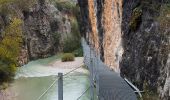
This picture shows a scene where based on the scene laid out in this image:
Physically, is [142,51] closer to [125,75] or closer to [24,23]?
[125,75]

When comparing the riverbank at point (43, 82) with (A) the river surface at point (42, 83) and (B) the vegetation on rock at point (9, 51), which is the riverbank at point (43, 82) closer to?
(A) the river surface at point (42, 83)

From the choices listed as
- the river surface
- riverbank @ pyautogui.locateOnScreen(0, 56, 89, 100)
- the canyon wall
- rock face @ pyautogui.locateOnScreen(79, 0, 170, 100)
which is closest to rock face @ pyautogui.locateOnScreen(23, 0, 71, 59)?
the canyon wall

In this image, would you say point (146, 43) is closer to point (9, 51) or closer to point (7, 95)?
point (7, 95)

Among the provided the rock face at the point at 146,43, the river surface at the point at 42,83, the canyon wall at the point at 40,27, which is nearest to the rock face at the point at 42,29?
the canyon wall at the point at 40,27

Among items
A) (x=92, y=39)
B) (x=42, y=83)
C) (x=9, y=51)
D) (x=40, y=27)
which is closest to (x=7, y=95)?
(x=42, y=83)

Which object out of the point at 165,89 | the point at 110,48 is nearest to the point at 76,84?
the point at 110,48

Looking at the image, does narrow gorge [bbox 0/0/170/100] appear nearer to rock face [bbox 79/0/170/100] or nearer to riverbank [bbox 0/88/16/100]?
rock face [bbox 79/0/170/100]

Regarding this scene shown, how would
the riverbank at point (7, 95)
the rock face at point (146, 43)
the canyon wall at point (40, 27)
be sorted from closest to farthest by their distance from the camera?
1. the rock face at point (146, 43)
2. the riverbank at point (7, 95)
3. the canyon wall at point (40, 27)

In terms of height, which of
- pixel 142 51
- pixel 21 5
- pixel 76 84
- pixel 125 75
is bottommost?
pixel 76 84
